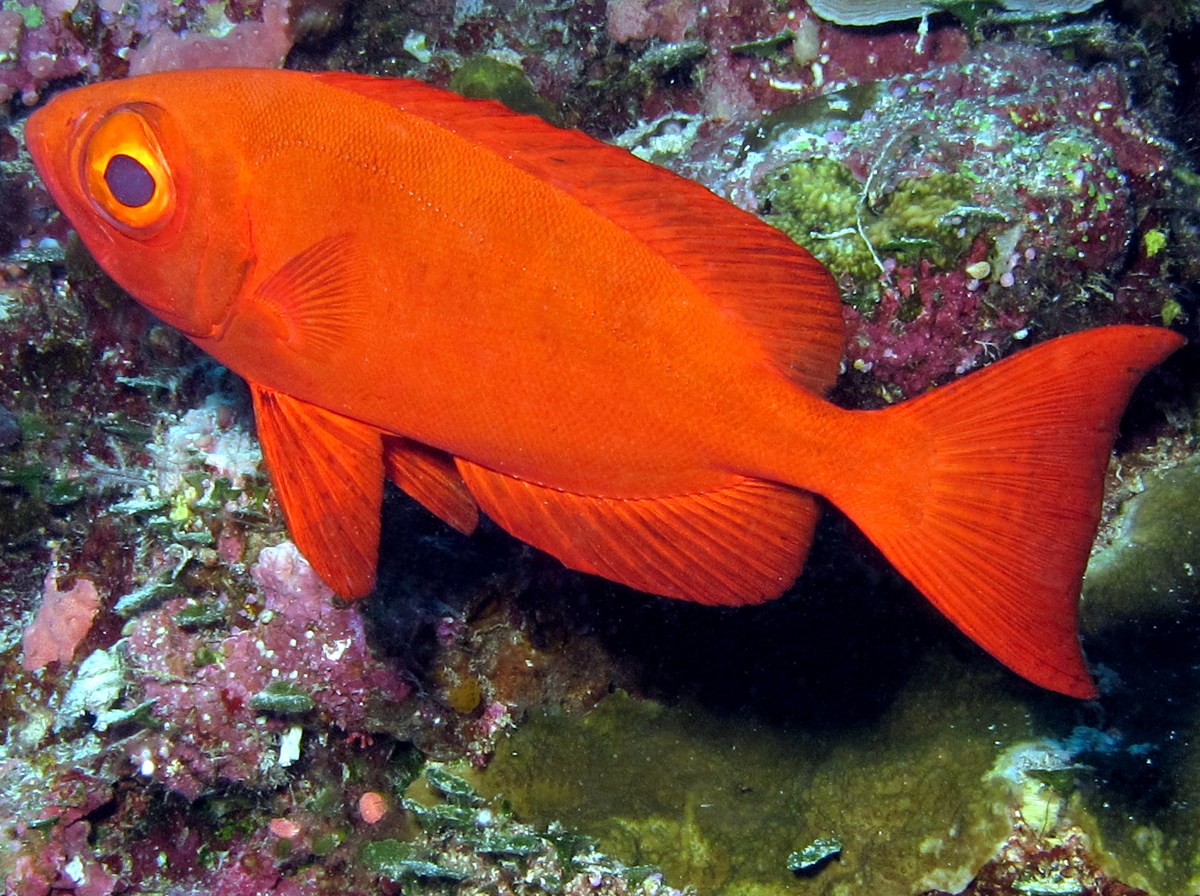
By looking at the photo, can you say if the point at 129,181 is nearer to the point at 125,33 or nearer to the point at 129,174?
the point at 129,174

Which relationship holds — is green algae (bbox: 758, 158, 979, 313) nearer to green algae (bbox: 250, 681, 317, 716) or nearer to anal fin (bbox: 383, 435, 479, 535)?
anal fin (bbox: 383, 435, 479, 535)

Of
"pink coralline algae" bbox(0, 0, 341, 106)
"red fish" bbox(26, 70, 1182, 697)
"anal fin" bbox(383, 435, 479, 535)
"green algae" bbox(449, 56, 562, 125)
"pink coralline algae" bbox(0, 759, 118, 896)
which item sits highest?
"pink coralline algae" bbox(0, 0, 341, 106)

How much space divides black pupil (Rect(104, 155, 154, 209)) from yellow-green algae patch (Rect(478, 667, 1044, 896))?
9.51 ft

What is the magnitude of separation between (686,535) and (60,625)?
323 centimetres

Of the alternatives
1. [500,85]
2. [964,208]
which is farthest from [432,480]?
[500,85]

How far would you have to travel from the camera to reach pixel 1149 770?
10.3 feet

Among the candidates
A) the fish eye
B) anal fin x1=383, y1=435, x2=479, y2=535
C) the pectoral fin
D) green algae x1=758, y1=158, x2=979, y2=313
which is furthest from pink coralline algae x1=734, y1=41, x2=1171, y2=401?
the fish eye

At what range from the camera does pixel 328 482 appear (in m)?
2.41

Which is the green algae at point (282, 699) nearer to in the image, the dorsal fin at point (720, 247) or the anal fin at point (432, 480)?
the anal fin at point (432, 480)

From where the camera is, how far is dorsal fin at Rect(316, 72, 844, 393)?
2035 millimetres

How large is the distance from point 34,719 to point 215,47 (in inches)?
131

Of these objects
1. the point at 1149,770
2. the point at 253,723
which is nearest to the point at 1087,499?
the point at 1149,770

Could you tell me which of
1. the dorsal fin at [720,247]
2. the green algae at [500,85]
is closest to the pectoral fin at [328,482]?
the dorsal fin at [720,247]

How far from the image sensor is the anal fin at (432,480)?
258cm
